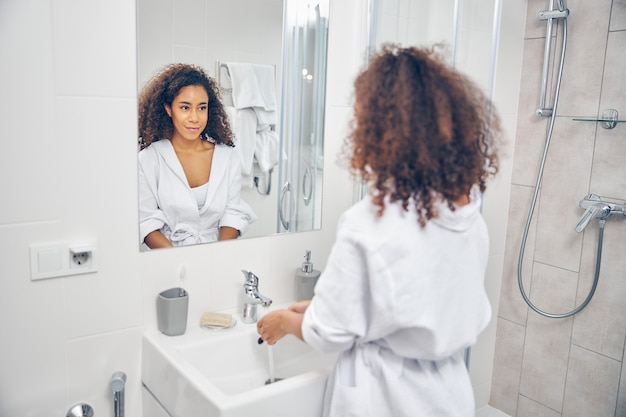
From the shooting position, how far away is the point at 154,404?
1.56 m

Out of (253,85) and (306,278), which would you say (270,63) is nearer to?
(253,85)

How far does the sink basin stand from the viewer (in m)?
1.28

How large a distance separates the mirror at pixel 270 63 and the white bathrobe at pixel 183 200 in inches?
1.7

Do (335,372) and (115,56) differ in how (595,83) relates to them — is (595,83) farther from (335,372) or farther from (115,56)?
(115,56)

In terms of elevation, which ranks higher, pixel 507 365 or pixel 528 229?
pixel 528 229

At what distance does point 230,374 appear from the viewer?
5.27ft

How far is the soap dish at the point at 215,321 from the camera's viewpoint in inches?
65.7

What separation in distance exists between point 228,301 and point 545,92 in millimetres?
1404

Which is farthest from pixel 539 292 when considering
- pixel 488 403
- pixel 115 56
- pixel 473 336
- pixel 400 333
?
pixel 115 56

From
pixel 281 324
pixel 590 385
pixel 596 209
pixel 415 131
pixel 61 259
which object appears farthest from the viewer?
pixel 590 385

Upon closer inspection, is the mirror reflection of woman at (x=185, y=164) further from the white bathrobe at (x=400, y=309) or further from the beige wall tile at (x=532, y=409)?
the beige wall tile at (x=532, y=409)

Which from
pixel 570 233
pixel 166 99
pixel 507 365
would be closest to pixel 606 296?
pixel 570 233

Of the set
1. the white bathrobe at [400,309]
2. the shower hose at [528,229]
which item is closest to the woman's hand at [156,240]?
the white bathrobe at [400,309]

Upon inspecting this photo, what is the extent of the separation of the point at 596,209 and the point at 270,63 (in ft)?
4.09
